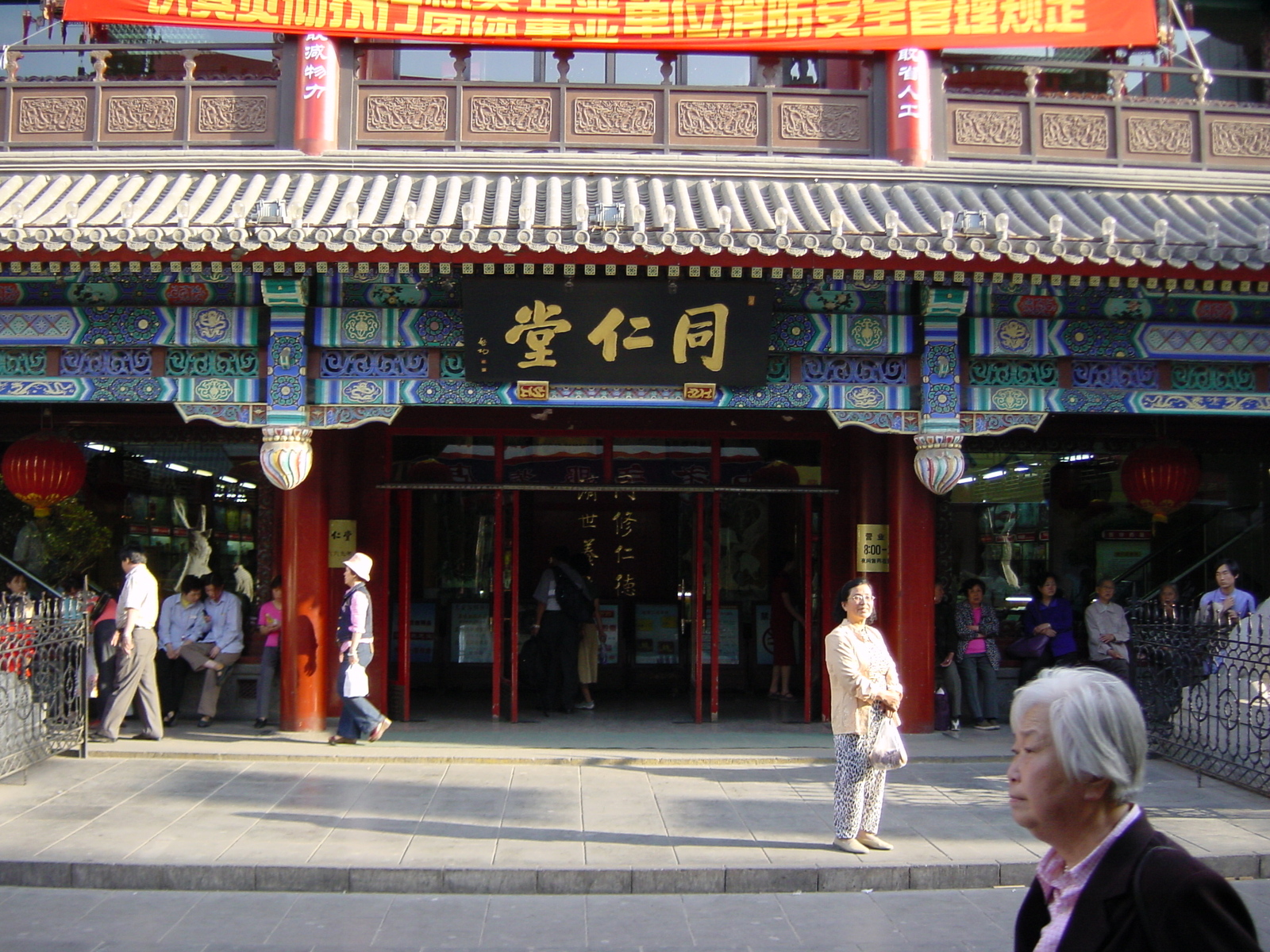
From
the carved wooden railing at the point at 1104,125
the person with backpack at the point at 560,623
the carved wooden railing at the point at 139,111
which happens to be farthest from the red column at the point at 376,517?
the carved wooden railing at the point at 1104,125

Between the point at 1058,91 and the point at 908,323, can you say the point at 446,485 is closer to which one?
the point at 908,323

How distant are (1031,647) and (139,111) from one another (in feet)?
32.8

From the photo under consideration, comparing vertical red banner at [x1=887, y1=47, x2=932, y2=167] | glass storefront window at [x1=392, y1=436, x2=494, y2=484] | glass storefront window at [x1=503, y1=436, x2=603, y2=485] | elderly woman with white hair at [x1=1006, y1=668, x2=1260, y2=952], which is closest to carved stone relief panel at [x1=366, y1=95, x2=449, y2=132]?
glass storefront window at [x1=392, y1=436, x2=494, y2=484]

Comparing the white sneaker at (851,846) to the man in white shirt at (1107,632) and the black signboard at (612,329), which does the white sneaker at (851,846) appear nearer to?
the black signboard at (612,329)

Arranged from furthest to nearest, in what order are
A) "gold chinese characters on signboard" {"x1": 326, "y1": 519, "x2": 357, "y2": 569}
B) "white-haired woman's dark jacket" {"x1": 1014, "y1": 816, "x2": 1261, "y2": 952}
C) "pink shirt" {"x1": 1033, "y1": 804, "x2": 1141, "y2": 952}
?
"gold chinese characters on signboard" {"x1": 326, "y1": 519, "x2": 357, "y2": 569} < "pink shirt" {"x1": 1033, "y1": 804, "x2": 1141, "y2": 952} < "white-haired woman's dark jacket" {"x1": 1014, "y1": 816, "x2": 1261, "y2": 952}

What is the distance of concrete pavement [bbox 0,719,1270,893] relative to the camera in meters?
6.43

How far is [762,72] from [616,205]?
360 centimetres

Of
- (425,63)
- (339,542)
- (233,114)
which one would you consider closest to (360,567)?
(339,542)

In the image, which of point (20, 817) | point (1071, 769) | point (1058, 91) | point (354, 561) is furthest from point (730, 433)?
point (1071, 769)

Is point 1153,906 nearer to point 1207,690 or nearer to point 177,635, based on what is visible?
point 1207,690

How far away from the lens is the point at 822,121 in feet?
34.4

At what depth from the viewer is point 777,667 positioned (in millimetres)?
12273

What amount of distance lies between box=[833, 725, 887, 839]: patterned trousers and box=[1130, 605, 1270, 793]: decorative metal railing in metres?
3.32

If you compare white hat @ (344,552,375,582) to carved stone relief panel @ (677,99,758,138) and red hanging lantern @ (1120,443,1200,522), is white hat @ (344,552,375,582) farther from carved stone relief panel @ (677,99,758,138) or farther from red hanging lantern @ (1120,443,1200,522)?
red hanging lantern @ (1120,443,1200,522)
